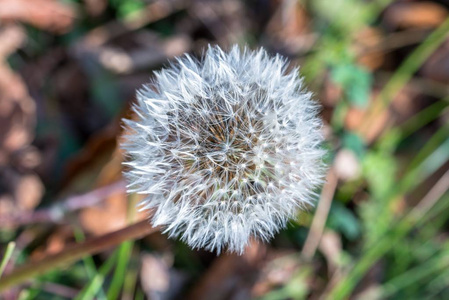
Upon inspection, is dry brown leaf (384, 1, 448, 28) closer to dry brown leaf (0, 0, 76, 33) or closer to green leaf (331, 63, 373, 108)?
green leaf (331, 63, 373, 108)

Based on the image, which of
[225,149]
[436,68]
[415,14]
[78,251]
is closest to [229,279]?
[78,251]

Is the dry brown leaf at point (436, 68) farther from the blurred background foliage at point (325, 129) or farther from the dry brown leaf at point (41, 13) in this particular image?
the dry brown leaf at point (41, 13)

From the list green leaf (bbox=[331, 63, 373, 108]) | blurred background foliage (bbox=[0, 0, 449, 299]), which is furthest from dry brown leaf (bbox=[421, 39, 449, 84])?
green leaf (bbox=[331, 63, 373, 108])

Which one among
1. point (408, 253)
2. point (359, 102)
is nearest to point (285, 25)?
point (359, 102)

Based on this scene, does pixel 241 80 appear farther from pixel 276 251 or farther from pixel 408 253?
pixel 408 253

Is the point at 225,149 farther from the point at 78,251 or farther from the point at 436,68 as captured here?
the point at 436,68
